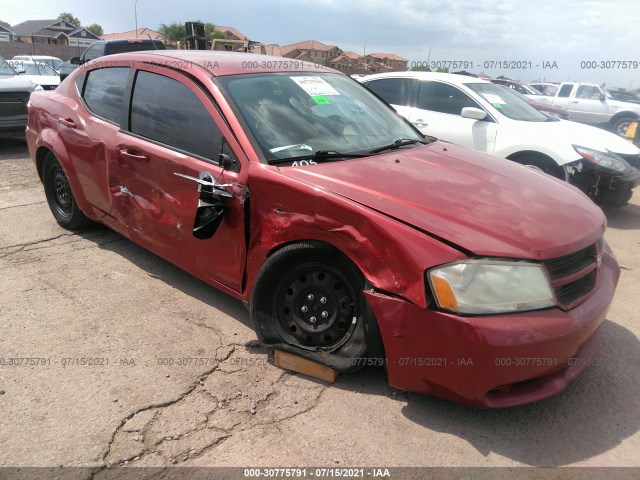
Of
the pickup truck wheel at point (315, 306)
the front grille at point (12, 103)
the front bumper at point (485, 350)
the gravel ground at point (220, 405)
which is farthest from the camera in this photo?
the front grille at point (12, 103)

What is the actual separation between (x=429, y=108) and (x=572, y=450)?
5269 millimetres

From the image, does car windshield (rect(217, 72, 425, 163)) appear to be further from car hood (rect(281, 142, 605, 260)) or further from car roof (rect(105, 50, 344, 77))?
car hood (rect(281, 142, 605, 260))

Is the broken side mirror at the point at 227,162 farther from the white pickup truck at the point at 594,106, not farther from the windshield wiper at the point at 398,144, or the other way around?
the white pickup truck at the point at 594,106

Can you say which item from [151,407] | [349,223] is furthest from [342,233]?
[151,407]

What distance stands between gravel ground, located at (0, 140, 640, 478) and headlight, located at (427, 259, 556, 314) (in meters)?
0.67

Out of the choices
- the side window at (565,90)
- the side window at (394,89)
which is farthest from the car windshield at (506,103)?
the side window at (565,90)

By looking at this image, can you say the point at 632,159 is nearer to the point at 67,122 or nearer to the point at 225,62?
the point at 225,62

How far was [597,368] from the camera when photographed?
2.89 meters

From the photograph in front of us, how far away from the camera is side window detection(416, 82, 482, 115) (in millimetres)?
6481

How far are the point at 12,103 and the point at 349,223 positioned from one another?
335 inches

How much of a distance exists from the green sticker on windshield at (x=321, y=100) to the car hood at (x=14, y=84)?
24.8 feet

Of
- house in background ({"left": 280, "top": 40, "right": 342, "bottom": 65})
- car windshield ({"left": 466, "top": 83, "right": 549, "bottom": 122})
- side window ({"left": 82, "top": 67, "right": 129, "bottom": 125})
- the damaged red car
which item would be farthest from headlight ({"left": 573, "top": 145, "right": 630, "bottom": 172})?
house in background ({"left": 280, "top": 40, "right": 342, "bottom": 65})

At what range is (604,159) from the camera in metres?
5.66

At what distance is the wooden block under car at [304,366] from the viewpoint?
2.67 meters
